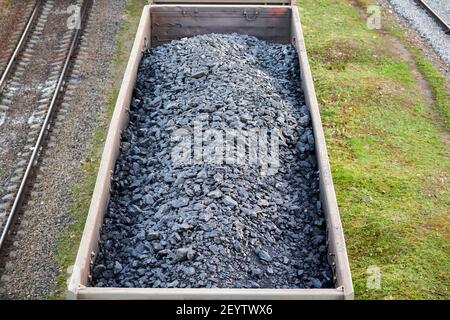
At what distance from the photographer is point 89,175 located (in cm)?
968

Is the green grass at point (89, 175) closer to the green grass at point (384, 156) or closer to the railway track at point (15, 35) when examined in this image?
the railway track at point (15, 35)

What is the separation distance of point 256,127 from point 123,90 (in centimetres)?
186

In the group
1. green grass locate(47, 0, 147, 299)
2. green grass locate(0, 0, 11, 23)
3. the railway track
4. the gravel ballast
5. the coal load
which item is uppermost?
the coal load

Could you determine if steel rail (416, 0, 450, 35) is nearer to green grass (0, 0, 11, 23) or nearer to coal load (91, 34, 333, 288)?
coal load (91, 34, 333, 288)

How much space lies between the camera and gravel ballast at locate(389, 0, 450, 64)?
13.9 meters

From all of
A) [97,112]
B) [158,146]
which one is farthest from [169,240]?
[97,112]

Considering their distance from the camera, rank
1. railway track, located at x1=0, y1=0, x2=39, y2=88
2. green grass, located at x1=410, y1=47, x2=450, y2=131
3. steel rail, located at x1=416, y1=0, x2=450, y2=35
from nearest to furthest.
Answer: green grass, located at x1=410, y1=47, x2=450, y2=131, railway track, located at x1=0, y1=0, x2=39, y2=88, steel rail, located at x1=416, y1=0, x2=450, y2=35

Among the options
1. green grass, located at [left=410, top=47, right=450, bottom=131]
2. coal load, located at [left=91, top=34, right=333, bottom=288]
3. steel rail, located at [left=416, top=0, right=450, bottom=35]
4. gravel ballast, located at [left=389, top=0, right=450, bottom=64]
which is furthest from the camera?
steel rail, located at [left=416, top=0, right=450, bottom=35]

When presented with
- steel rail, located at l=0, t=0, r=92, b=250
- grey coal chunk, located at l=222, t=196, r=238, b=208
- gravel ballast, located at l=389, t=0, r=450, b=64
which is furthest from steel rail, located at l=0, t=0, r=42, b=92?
gravel ballast, located at l=389, t=0, r=450, b=64

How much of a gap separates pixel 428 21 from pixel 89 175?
1016cm

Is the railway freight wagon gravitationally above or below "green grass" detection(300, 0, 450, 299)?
above

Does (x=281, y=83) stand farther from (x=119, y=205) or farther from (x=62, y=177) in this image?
(x=62, y=177)

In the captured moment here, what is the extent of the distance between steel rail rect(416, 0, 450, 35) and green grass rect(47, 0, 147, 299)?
7.84m

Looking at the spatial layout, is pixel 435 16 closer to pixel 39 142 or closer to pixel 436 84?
pixel 436 84
